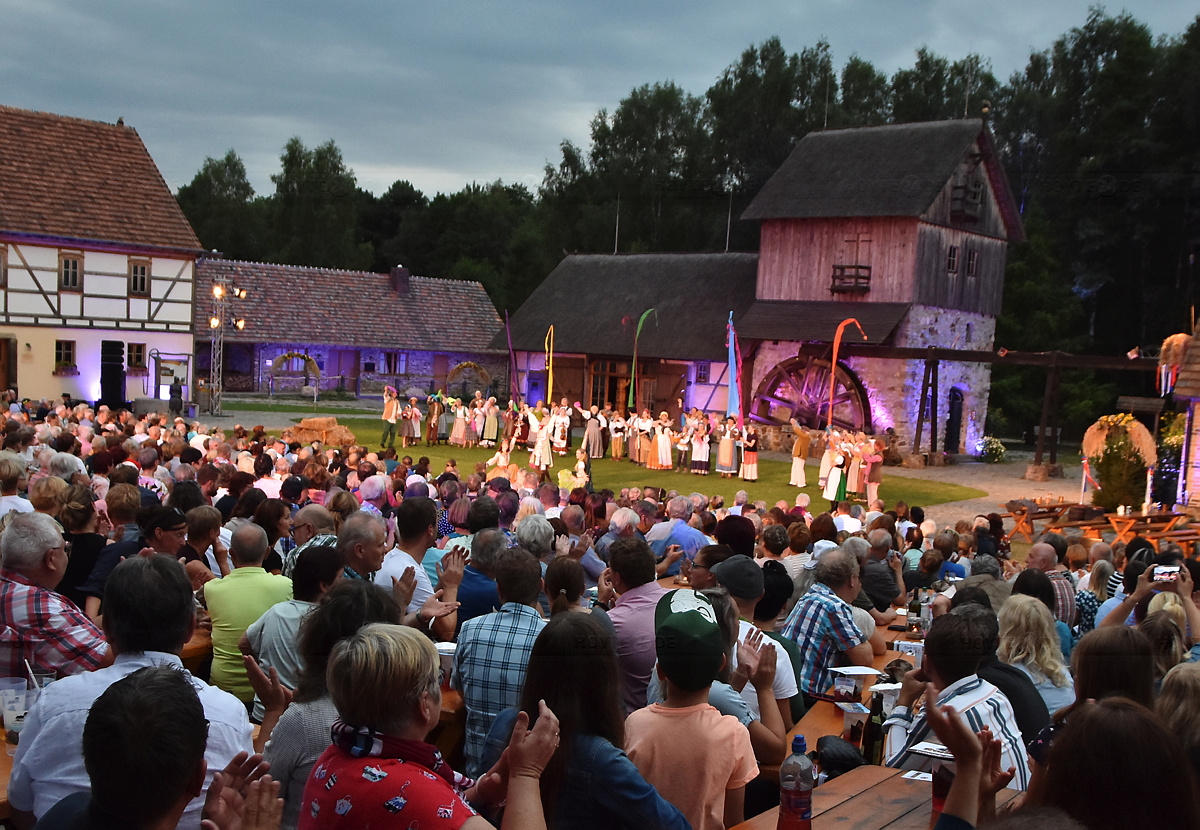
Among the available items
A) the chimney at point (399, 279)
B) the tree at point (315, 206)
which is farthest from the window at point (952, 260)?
the chimney at point (399, 279)

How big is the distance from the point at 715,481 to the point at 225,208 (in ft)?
49.6

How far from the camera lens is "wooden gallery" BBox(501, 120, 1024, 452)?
2458cm

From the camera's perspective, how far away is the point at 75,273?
25.7 m

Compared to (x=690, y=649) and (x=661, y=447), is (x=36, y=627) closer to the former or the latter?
(x=690, y=649)

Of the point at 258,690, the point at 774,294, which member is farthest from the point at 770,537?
the point at 774,294

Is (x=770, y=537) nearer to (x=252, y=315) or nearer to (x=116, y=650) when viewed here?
(x=116, y=650)

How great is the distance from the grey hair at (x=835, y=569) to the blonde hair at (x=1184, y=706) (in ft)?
6.57

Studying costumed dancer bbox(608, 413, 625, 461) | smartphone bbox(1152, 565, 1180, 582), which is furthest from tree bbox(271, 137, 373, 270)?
smartphone bbox(1152, 565, 1180, 582)

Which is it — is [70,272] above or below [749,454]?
above

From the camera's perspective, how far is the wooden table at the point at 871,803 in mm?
2852

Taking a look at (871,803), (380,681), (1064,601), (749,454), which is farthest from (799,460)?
(380,681)

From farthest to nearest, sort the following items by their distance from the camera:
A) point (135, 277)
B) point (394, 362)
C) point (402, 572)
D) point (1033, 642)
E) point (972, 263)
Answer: point (394, 362), point (135, 277), point (972, 263), point (402, 572), point (1033, 642)

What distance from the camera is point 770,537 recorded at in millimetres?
6324

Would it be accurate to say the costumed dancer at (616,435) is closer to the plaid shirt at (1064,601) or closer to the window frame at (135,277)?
the window frame at (135,277)
